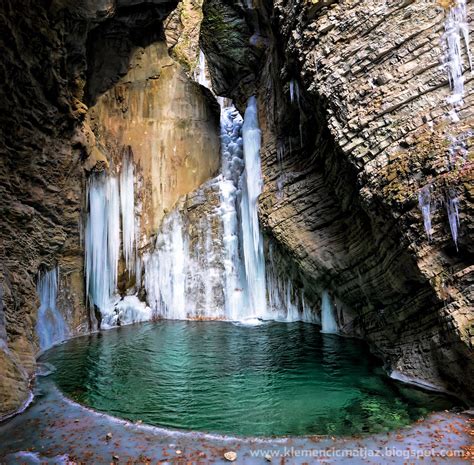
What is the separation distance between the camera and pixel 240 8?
14602 mm

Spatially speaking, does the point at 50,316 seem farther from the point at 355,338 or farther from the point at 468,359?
the point at 468,359

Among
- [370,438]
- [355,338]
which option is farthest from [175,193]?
[370,438]

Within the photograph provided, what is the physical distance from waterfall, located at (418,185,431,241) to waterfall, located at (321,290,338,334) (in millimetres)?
5583

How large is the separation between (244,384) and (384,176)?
479 centimetres

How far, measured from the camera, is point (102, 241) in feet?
52.9

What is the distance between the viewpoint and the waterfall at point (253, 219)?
15.2 metres

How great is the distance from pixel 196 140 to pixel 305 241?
351 inches

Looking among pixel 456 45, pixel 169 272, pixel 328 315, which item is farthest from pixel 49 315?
pixel 456 45

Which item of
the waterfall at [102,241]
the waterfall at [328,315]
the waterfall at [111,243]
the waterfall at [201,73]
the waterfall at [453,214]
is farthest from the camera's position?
the waterfall at [201,73]

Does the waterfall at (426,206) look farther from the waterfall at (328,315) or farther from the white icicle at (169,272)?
the white icicle at (169,272)

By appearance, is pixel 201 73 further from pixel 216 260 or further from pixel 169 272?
pixel 169 272

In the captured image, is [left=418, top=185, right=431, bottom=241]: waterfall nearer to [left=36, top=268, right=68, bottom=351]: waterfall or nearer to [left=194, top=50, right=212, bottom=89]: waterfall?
[left=36, top=268, right=68, bottom=351]: waterfall

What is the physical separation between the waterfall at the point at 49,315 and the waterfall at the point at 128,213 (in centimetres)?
378

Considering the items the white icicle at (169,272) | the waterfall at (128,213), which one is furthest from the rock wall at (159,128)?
the white icicle at (169,272)
